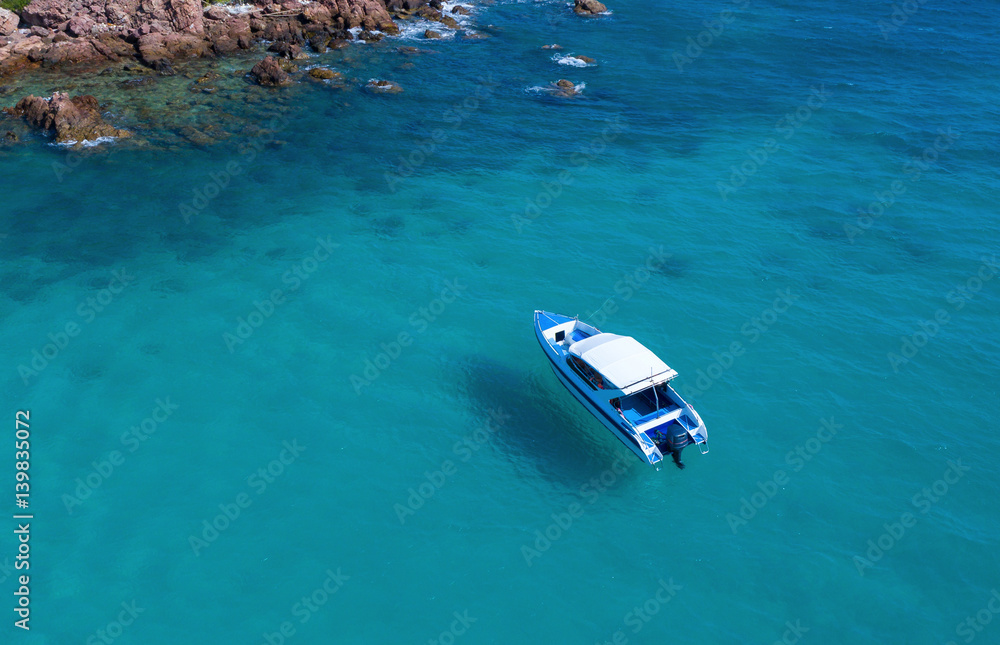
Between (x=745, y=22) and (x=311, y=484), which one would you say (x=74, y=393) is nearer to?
(x=311, y=484)

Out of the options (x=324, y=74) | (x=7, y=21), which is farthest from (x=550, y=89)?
(x=7, y=21)

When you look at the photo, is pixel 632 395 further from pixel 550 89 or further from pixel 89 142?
pixel 89 142

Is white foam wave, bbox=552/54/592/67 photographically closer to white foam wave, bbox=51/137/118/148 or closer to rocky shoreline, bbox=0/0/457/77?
rocky shoreline, bbox=0/0/457/77

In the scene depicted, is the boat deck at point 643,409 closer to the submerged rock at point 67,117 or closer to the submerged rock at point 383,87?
the submerged rock at point 383,87

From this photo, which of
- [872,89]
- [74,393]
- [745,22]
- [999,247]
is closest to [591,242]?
[999,247]

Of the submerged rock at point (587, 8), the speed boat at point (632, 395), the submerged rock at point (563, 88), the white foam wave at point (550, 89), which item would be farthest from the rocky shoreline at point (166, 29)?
the speed boat at point (632, 395)

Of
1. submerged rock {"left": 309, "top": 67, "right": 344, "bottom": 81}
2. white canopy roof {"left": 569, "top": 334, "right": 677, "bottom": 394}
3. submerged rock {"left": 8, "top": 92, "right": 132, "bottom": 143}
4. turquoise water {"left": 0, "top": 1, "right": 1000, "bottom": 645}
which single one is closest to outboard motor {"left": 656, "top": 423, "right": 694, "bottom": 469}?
turquoise water {"left": 0, "top": 1, "right": 1000, "bottom": 645}
